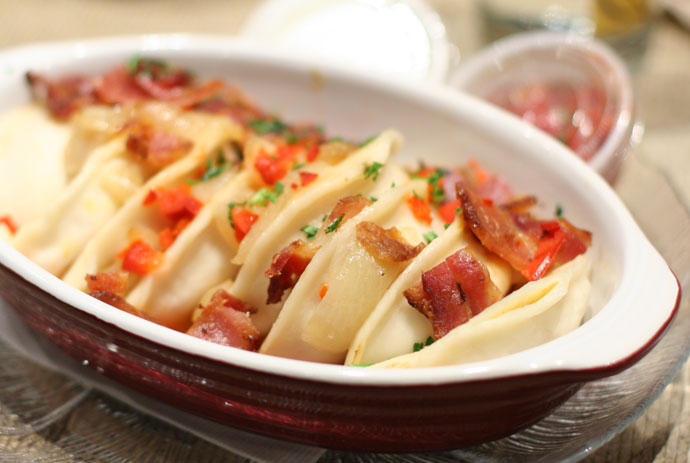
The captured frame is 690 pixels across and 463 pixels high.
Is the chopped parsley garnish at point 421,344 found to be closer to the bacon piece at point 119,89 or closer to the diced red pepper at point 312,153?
the diced red pepper at point 312,153

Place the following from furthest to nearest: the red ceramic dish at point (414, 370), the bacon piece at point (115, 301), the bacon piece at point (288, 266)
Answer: the bacon piece at point (115, 301), the bacon piece at point (288, 266), the red ceramic dish at point (414, 370)

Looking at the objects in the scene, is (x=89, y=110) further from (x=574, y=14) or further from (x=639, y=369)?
(x=574, y=14)

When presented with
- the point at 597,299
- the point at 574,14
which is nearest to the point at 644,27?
the point at 574,14

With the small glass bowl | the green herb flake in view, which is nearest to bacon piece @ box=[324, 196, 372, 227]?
Result: the green herb flake

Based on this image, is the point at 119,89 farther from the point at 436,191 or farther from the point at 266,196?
the point at 436,191

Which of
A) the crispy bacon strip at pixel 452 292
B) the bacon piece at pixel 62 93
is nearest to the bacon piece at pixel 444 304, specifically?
the crispy bacon strip at pixel 452 292
